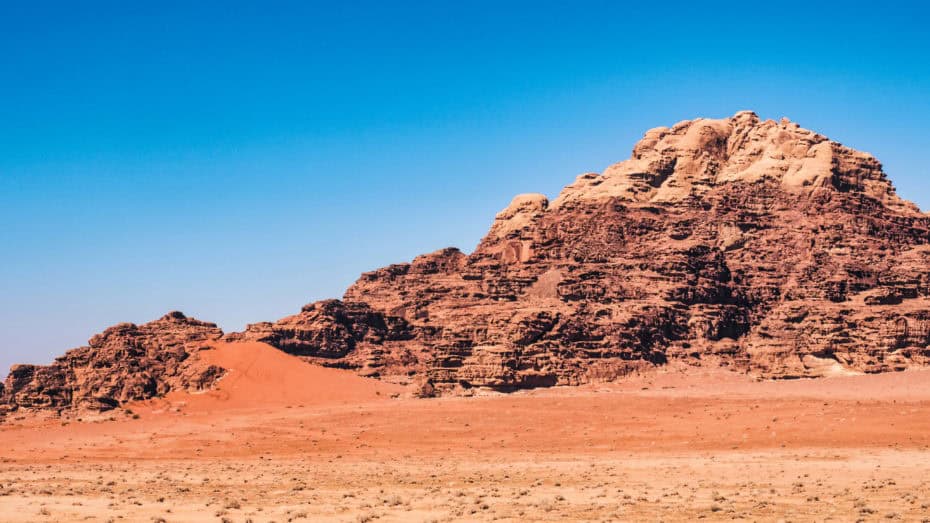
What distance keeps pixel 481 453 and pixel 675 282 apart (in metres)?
39.7

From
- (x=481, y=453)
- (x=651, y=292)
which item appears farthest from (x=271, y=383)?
(x=651, y=292)

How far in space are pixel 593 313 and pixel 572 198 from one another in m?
25.9

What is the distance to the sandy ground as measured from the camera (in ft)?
97.4

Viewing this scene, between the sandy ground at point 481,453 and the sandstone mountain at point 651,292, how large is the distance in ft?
11.6

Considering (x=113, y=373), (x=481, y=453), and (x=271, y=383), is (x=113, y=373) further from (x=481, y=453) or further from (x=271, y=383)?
(x=481, y=453)

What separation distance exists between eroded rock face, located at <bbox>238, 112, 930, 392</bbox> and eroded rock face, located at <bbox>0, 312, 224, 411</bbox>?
765cm

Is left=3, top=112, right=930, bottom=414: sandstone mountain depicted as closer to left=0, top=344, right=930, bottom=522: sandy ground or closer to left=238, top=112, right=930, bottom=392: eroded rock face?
left=238, top=112, right=930, bottom=392: eroded rock face

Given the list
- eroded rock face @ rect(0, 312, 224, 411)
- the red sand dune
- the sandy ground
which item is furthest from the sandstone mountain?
the sandy ground

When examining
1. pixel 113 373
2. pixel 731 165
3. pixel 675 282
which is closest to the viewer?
pixel 113 373

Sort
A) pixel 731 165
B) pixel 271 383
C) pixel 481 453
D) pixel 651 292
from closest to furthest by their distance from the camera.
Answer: pixel 481 453 → pixel 271 383 → pixel 651 292 → pixel 731 165

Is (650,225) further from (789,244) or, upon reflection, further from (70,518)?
(70,518)

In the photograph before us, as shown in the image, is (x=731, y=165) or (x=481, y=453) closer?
(x=481, y=453)

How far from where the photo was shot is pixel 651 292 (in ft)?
282

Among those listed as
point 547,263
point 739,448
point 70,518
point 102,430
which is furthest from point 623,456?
point 547,263
